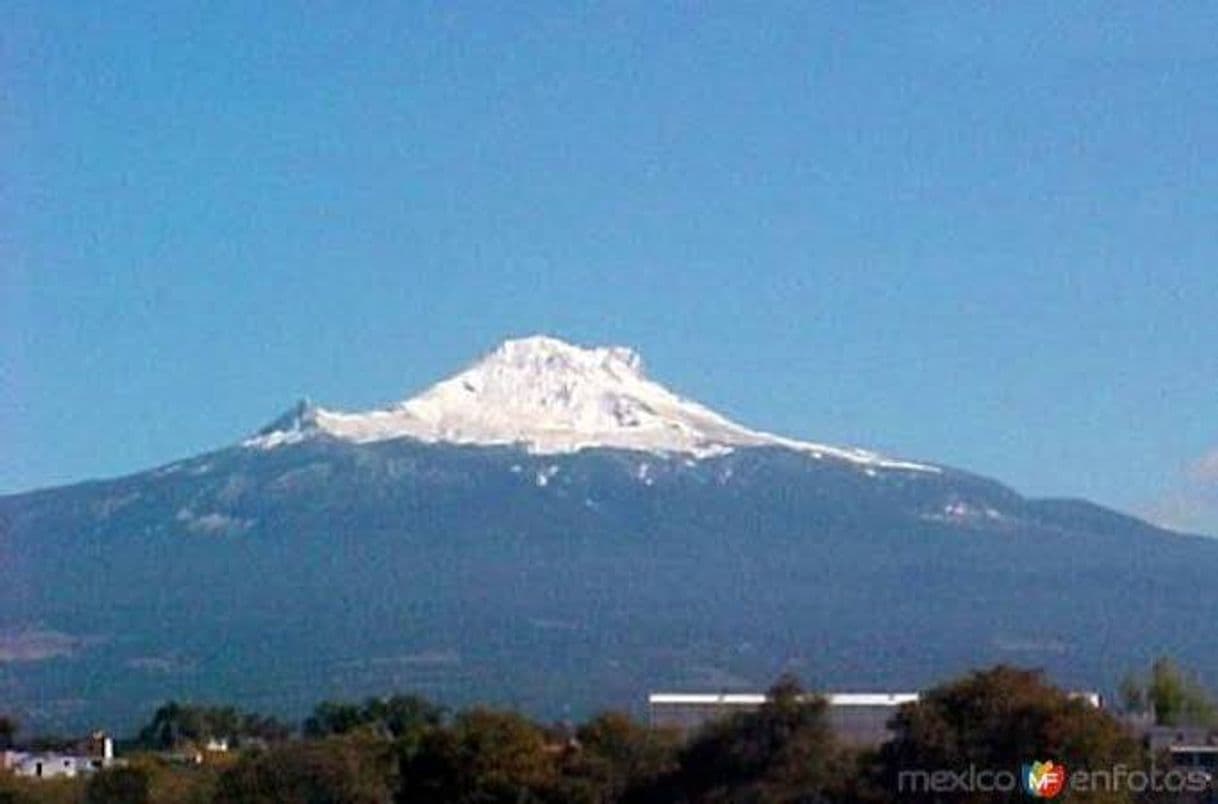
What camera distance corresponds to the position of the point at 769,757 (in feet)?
179

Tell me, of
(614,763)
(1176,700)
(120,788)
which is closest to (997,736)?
(614,763)

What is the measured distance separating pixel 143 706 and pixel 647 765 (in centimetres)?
13865

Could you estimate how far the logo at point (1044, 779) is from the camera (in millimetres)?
46875

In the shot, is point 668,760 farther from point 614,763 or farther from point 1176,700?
point 1176,700

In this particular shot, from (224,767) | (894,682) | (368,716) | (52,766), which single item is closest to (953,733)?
(224,767)

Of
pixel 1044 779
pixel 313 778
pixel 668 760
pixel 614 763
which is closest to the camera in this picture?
pixel 1044 779

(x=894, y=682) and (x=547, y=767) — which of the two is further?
(x=894, y=682)

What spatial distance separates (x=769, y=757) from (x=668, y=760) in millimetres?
3744

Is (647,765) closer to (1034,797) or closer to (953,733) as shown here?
(953,733)

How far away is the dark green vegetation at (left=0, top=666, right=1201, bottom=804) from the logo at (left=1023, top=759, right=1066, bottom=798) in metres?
0.26

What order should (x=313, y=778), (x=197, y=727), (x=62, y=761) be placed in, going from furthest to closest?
1. (x=197, y=727)
2. (x=62, y=761)
3. (x=313, y=778)

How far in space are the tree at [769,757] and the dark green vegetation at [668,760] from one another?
34mm

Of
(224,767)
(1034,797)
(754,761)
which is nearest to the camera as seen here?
(1034,797)

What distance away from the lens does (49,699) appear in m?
192
